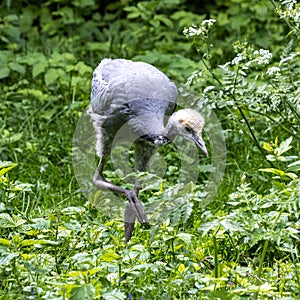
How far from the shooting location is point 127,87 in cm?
440

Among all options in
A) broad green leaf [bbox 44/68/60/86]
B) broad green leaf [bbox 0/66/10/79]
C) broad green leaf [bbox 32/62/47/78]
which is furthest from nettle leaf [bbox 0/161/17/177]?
broad green leaf [bbox 0/66/10/79]

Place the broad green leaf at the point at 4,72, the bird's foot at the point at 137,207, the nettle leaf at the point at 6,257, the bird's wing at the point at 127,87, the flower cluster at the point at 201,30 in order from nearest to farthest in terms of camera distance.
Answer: the nettle leaf at the point at 6,257
the flower cluster at the point at 201,30
the bird's foot at the point at 137,207
the bird's wing at the point at 127,87
the broad green leaf at the point at 4,72

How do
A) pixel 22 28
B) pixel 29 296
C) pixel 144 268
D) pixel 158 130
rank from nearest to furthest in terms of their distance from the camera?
1. pixel 29 296
2. pixel 144 268
3. pixel 158 130
4. pixel 22 28

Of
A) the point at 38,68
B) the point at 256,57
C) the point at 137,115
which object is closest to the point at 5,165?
the point at 137,115

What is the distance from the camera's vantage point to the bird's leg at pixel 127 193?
416 centimetres

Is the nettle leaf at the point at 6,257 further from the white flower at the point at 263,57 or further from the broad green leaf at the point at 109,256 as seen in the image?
the white flower at the point at 263,57

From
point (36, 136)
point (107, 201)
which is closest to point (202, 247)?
point (107, 201)

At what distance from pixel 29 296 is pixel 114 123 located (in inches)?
60.4

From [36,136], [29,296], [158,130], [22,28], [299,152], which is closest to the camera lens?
[29,296]

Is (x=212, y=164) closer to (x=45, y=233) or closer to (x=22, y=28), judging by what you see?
(x=45, y=233)

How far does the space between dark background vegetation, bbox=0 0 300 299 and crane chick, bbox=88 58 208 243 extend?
16 cm

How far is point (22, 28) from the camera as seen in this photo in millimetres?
7609

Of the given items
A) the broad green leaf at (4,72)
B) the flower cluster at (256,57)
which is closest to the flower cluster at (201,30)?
the flower cluster at (256,57)

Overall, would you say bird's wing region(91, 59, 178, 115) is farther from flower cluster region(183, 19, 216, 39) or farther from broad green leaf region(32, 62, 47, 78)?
broad green leaf region(32, 62, 47, 78)
